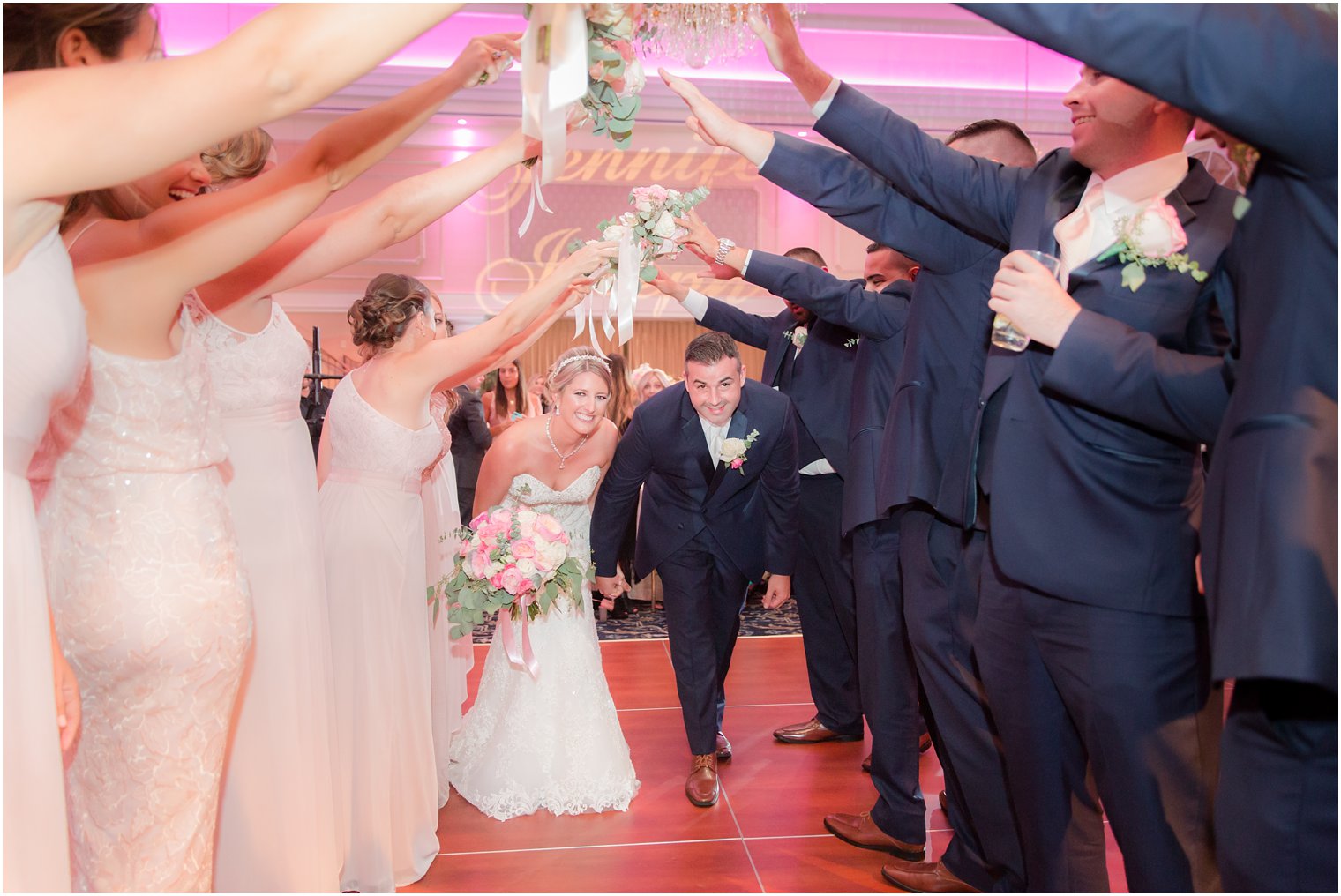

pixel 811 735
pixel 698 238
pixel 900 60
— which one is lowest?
pixel 811 735

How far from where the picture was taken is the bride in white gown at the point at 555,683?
150 inches

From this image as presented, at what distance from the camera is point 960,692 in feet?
9.41

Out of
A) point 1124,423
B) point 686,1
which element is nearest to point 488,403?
point 686,1

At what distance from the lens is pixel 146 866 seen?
5.87 ft

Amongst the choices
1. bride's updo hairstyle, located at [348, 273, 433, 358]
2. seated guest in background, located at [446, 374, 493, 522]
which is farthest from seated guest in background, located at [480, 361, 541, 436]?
bride's updo hairstyle, located at [348, 273, 433, 358]

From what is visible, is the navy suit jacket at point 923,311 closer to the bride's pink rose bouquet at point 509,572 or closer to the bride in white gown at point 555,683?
the bride's pink rose bouquet at point 509,572

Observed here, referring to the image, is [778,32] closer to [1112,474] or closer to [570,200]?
[1112,474]

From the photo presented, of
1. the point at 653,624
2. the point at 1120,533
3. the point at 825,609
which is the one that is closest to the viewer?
the point at 1120,533

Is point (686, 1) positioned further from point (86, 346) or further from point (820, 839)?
point (820, 839)

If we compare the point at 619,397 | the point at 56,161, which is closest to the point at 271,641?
the point at 56,161

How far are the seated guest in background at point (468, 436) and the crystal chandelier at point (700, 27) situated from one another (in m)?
5.03

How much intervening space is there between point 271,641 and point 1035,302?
1858mm

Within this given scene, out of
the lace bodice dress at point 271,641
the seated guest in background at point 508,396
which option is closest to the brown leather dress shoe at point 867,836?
the lace bodice dress at point 271,641

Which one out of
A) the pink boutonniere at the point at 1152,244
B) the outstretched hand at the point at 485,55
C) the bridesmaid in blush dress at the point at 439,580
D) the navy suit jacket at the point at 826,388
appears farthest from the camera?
the navy suit jacket at the point at 826,388
